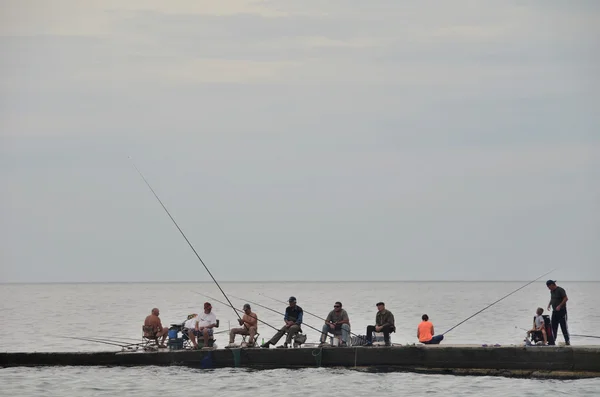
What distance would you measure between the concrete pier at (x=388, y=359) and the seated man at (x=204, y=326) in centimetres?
44

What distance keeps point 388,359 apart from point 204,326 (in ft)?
14.9

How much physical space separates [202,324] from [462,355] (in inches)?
247

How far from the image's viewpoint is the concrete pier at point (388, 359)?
20.8 metres

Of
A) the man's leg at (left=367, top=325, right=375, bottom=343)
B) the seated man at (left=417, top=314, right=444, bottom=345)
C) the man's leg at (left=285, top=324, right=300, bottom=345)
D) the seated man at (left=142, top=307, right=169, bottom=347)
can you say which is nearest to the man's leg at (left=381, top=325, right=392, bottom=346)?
the man's leg at (left=367, top=325, right=375, bottom=343)

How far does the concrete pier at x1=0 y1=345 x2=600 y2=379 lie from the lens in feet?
68.1

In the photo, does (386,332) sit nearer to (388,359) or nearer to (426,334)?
(388,359)

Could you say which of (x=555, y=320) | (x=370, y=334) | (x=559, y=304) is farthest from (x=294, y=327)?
(x=559, y=304)

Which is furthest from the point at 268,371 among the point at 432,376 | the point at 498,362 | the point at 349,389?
the point at 498,362

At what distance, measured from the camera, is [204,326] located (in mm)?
23422

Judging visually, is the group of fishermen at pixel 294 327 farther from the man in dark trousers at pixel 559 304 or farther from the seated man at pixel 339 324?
the man in dark trousers at pixel 559 304

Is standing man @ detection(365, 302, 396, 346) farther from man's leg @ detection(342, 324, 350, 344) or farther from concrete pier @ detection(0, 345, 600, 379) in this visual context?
man's leg @ detection(342, 324, 350, 344)

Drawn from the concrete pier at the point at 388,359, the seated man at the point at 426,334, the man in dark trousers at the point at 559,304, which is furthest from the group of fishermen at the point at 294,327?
the man in dark trousers at the point at 559,304

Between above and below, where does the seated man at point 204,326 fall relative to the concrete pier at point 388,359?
above

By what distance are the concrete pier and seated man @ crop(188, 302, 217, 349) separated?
44cm
